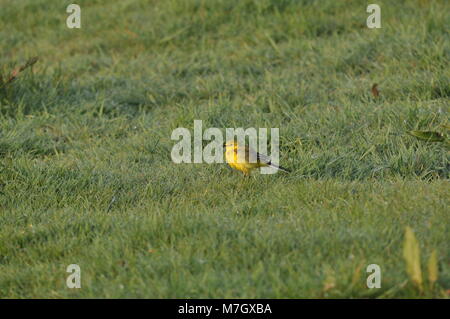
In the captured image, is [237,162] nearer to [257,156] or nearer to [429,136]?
[257,156]

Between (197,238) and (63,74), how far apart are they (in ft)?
14.8

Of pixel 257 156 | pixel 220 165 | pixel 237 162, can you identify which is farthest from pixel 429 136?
pixel 220 165

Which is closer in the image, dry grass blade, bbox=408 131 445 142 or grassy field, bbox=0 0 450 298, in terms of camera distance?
grassy field, bbox=0 0 450 298

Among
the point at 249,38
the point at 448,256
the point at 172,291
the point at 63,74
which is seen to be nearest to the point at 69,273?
the point at 172,291

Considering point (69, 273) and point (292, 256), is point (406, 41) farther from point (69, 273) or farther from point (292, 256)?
point (69, 273)

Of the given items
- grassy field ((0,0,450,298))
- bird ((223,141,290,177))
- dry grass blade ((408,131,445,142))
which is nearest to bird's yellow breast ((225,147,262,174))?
bird ((223,141,290,177))

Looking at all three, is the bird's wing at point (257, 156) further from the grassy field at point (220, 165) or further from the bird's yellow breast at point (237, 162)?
the grassy field at point (220, 165)

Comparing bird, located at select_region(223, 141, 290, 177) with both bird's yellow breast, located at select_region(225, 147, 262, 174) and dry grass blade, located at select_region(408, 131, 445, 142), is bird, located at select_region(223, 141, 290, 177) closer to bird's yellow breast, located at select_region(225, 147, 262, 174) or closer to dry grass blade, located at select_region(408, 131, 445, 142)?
bird's yellow breast, located at select_region(225, 147, 262, 174)

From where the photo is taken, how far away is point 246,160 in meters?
5.40

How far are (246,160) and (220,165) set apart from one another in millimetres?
483

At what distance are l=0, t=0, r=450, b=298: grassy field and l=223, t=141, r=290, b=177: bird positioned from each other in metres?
0.10

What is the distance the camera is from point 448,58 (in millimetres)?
7145

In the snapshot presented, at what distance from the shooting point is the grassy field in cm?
404

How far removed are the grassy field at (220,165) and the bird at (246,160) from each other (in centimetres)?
10
